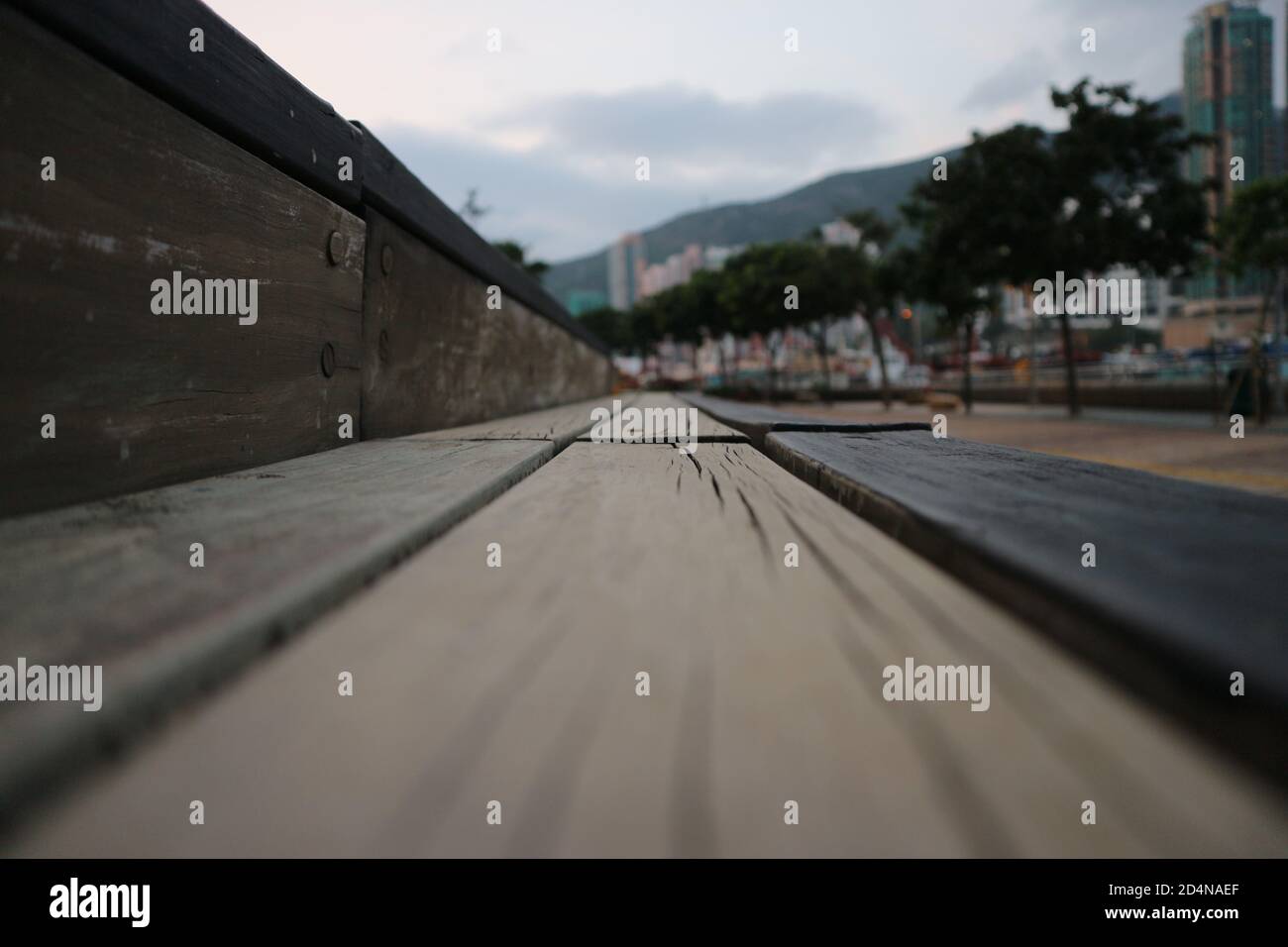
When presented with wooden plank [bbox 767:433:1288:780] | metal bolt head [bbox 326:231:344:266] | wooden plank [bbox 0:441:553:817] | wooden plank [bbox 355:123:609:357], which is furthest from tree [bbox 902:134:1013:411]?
wooden plank [bbox 0:441:553:817]

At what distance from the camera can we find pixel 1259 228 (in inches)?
889

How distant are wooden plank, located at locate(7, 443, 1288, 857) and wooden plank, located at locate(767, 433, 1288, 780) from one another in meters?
0.04

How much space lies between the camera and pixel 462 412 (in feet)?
14.6

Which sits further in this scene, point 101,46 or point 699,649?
point 101,46

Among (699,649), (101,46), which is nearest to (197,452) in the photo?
(101,46)

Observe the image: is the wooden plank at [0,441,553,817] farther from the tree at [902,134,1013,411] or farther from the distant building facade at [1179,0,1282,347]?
the distant building facade at [1179,0,1282,347]

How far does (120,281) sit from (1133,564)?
177 centimetres

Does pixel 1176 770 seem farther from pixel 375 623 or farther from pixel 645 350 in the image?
pixel 645 350

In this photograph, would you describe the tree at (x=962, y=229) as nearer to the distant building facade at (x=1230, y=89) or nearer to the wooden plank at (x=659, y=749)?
the wooden plank at (x=659, y=749)

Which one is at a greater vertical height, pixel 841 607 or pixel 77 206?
pixel 77 206

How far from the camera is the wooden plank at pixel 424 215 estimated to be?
2.81 meters

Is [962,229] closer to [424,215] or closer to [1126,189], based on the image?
[1126,189]

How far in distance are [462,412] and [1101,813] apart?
4.22 metres

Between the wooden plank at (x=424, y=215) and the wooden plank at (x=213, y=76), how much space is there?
0.30m
